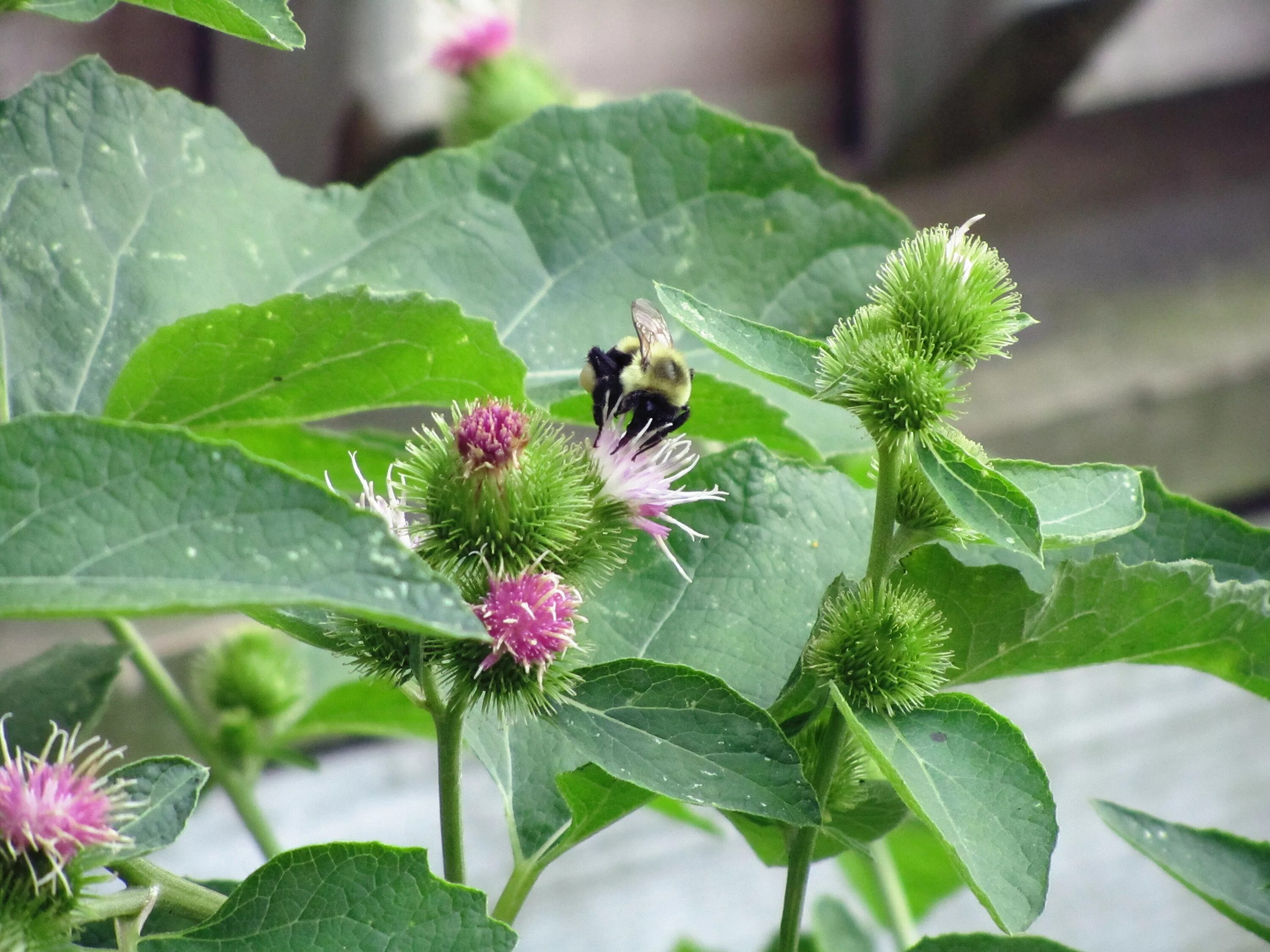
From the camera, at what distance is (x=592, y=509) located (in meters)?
0.56

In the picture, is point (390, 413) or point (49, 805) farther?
point (390, 413)

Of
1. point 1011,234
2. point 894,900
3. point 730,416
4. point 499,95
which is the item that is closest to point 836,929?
point 894,900

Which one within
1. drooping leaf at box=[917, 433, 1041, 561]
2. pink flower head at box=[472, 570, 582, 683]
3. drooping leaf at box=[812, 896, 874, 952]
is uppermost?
drooping leaf at box=[917, 433, 1041, 561]

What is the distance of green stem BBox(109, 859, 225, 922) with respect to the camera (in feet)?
1.59

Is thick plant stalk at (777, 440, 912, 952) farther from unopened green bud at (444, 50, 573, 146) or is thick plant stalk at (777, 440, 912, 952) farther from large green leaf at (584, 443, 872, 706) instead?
unopened green bud at (444, 50, 573, 146)

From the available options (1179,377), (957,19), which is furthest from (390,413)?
(1179,377)

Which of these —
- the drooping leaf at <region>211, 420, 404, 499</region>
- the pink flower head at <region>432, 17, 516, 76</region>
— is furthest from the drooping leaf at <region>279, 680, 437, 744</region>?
the pink flower head at <region>432, 17, 516, 76</region>

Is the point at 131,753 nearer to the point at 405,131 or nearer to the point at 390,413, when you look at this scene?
the point at 390,413

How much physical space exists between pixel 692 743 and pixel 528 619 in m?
0.08

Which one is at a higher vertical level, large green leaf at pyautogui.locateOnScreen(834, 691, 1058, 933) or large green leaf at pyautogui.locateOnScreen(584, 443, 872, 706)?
large green leaf at pyautogui.locateOnScreen(584, 443, 872, 706)

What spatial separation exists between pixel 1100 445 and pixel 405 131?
3.92ft

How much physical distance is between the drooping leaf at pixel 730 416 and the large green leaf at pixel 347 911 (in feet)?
0.92

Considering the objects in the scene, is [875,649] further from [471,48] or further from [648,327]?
[471,48]

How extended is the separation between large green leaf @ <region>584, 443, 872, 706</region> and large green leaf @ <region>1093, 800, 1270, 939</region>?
0.19 metres
